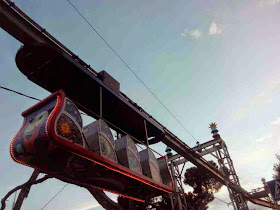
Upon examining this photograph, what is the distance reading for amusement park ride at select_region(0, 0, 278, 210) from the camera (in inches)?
193

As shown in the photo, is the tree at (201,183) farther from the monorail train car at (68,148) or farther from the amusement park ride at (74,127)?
the monorail train car at (68,148)

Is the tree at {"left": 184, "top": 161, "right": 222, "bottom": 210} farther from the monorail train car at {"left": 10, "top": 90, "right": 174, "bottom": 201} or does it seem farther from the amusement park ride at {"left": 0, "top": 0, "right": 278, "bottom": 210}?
the monorail train car at {"left": 10, "top": 90, "right": 174, "bottom": 201}

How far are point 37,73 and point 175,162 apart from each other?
49.1 ft

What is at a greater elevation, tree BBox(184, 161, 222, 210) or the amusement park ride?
tree BBox(184, 161, 222, 210)

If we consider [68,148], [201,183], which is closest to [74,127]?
[68,148]

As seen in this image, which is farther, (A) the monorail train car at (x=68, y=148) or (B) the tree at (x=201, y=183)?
(B) the tree at (x=201, y=183)

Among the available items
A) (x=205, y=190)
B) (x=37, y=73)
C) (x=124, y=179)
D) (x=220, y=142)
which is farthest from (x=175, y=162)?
(x=205, y=190)

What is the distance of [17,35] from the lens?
6.80 meters

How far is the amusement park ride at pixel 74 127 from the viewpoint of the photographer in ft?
16.0

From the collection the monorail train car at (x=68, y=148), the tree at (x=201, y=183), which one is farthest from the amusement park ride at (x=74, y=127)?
the tree at (x=201, y=183)

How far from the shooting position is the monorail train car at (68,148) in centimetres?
468

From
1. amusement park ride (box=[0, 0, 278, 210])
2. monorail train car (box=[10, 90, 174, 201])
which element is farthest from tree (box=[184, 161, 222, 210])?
monorail train car (box=[10, 90, 174, 201])

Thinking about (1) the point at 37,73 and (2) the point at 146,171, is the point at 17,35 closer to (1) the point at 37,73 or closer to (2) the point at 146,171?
(1) the point at 37,73

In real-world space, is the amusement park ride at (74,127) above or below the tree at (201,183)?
below
